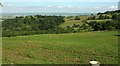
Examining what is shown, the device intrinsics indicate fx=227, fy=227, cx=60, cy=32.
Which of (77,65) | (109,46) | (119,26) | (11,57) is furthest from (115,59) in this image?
(119,26)

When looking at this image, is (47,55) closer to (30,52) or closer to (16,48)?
(30,52)

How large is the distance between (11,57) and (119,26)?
112 ft

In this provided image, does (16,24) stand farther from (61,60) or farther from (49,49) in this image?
(61,60)

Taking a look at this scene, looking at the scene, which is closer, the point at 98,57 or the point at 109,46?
the point at 98,57

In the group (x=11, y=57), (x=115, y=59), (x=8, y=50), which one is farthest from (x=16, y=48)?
(x=115, y=59)

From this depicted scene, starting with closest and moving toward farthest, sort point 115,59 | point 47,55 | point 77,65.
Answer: point 77,65 → point 115,59 → point 47,55

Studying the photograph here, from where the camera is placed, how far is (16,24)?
7238 centimetres

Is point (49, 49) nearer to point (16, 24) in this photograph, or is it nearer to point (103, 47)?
point (103, 47)

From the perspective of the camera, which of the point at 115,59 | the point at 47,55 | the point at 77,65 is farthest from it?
the point at 47,55

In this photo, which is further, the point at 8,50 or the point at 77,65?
the point at 8,50

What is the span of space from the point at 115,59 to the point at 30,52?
8961 mm

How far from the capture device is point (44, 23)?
75.8 m

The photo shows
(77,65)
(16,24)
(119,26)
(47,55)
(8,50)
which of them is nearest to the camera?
(77,65)

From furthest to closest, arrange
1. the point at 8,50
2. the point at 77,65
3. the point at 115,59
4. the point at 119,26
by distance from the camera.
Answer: the point at 119,26, the point at 8,50, the point at 115,59, the point at 77,65
